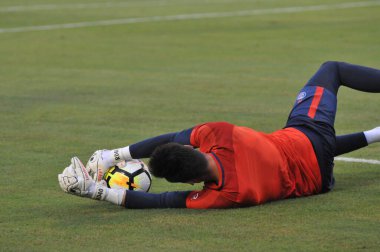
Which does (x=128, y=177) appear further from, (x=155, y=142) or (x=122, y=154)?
(x=155, y=142)

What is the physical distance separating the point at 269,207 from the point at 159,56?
400 inches

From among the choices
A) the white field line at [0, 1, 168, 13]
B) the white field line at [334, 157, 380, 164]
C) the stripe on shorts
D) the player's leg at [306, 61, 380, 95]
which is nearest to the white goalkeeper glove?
the stripe on shorts

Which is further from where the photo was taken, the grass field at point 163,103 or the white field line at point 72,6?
the white field line at point 72,6

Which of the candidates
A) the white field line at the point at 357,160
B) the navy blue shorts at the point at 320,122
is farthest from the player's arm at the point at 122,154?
the white field line at the point at 357,160

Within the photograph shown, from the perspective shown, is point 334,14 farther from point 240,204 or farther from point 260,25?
point 240,204

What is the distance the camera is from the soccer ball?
8562 mm

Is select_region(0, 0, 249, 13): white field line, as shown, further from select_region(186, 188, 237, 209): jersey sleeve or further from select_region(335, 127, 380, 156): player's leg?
select_region(186, 188, 237, 209): jersey sleeve

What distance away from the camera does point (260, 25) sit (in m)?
22.5

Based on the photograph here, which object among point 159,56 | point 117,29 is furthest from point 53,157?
point 117,29

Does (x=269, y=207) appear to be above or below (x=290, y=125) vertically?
below

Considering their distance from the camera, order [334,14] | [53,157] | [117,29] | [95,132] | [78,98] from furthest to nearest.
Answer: [334,14], [117,29], [78,98], [95,132], [53,157]

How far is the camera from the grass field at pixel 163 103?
723cm

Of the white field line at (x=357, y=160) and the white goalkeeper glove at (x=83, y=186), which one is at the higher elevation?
the white goalkeeper glove at (x=83, y=186)

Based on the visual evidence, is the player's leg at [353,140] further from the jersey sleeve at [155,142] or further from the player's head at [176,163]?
the player's head at [176,163]
